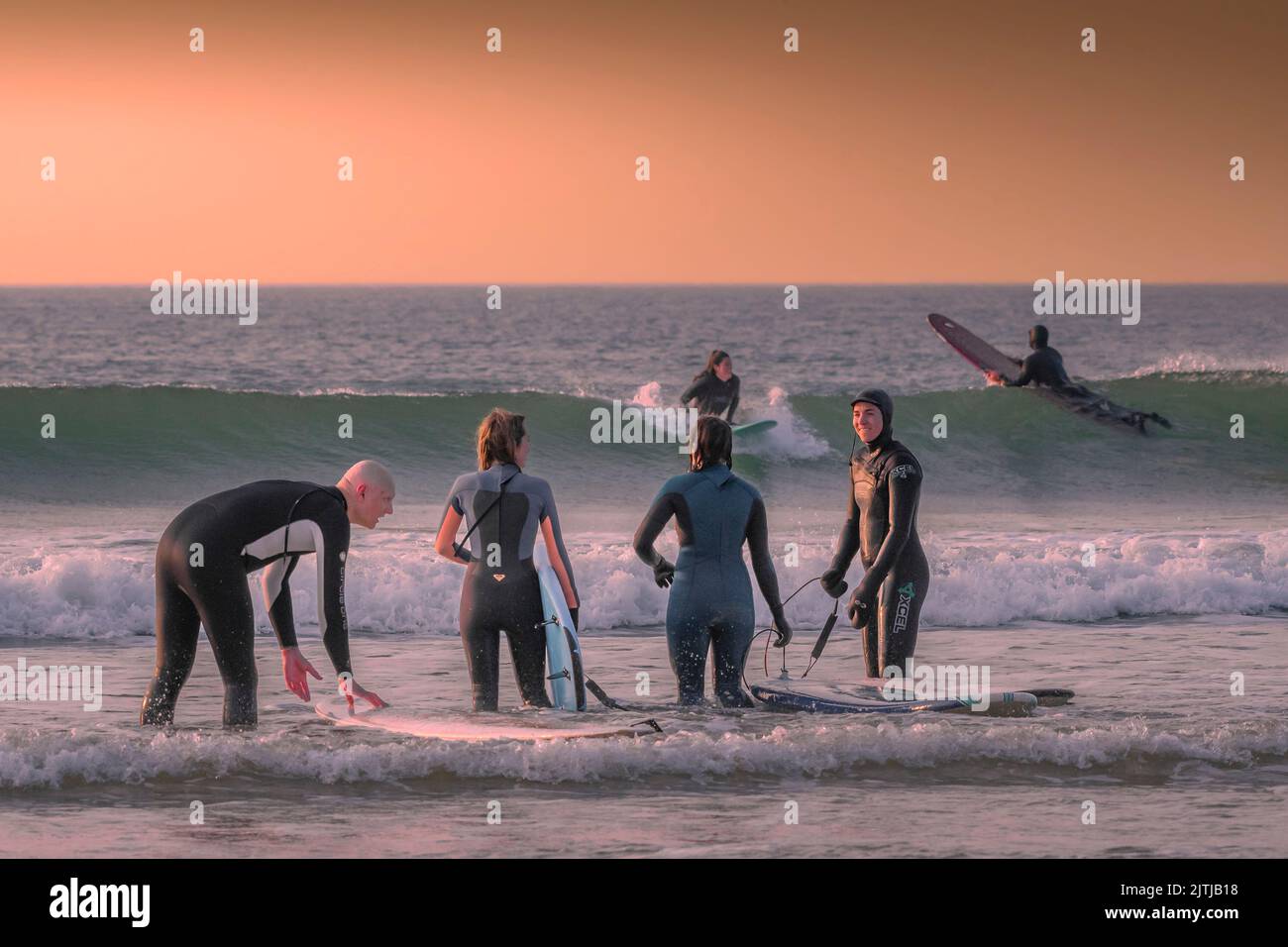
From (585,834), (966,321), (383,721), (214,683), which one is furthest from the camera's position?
(966,321)

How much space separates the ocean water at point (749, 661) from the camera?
5859 mm

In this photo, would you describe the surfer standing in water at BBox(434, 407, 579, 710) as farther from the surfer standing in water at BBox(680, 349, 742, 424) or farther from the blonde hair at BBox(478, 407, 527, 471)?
the surfer standing in water at BBox(680, 349, 742, 424)

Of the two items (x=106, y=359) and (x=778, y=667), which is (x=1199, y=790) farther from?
(x=106, y=359)

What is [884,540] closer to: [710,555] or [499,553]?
[710,555]

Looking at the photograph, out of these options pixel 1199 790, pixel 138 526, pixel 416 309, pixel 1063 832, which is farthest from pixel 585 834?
pixel 416 309

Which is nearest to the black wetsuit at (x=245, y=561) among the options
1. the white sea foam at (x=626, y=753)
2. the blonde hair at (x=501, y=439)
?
the white sea foam at (x=626, y=753)

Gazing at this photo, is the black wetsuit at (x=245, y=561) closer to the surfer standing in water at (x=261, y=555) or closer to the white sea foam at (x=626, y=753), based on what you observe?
the surfer standing in water at (x=261, y=555)

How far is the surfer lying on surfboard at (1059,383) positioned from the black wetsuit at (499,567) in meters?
16.2

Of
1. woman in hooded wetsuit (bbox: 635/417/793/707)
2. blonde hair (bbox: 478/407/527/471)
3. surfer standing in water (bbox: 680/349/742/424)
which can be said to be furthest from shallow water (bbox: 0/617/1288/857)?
surfer standing in water (bbox: 680/349/742/424)

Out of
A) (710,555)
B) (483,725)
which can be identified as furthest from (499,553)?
(710,555)

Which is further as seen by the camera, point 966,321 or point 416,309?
point 416,309

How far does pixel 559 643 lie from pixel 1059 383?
17.6 m
